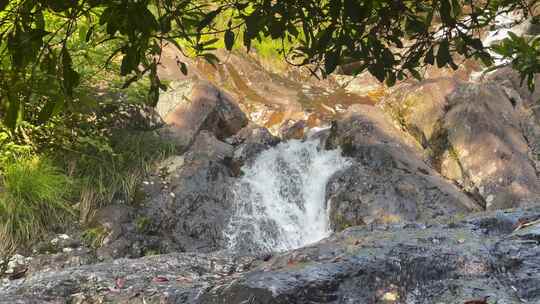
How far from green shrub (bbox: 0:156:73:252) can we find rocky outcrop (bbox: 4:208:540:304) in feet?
11.9

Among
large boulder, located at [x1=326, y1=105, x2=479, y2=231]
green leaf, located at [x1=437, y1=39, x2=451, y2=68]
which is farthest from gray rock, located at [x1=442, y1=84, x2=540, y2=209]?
green leaf, located at [x1=437, y1=39, x2=451, y2=68]

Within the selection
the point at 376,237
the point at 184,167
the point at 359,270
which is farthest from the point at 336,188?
the point at 359,270

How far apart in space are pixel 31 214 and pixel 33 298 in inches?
165

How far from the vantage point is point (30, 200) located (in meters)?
6.80

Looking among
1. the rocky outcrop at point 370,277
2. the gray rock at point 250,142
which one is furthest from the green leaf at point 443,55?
the gray rock at point 250,142

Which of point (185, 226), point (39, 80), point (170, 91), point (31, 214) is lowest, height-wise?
point (185, 226)

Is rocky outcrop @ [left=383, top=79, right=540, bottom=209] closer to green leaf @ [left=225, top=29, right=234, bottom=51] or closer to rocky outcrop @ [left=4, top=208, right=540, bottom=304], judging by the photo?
rocky outcrop @ [left=4, top=208, right=540, bottom=304]

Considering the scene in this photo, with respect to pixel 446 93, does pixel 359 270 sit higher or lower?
lower

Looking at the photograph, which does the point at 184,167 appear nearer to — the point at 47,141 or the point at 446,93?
the point at 47,141

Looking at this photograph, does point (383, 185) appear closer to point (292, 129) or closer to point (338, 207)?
point (338, 207)

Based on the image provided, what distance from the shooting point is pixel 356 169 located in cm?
844

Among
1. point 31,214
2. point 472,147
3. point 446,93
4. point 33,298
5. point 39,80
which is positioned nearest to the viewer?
point 39,80

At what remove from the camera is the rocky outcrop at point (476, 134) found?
8.55 m

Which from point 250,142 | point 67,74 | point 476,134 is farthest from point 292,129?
point 67,74
